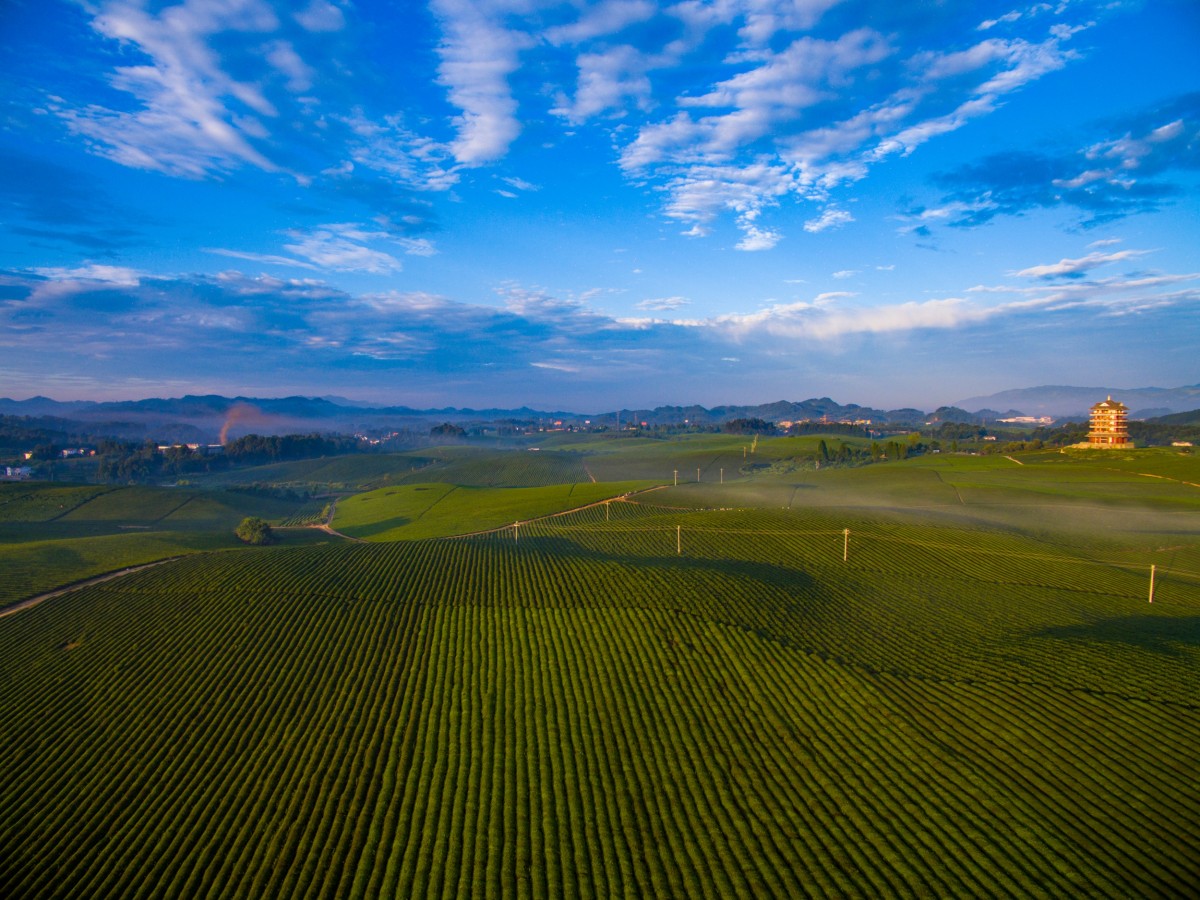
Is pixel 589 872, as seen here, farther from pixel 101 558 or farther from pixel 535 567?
pixel 101 558

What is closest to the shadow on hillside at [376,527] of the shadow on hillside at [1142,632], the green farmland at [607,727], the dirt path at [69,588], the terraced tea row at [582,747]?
the dirt path at [69,588]

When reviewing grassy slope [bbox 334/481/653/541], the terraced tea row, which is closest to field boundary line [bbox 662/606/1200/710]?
the terraced tea row

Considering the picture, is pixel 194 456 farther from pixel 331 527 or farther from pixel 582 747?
pixel 582 747

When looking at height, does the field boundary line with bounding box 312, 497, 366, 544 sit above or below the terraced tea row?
below

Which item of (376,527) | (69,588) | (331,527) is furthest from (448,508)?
(69,588)

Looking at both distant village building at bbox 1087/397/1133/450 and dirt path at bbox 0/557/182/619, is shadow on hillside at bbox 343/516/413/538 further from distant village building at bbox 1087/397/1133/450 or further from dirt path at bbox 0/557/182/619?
distant village building at bbox 1087/397/1133/450

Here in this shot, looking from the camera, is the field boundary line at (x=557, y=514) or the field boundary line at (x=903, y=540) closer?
the field boundary line at (x=903, y=540)

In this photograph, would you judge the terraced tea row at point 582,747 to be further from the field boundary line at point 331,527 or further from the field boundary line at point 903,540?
the field boundary line at point 331,527
